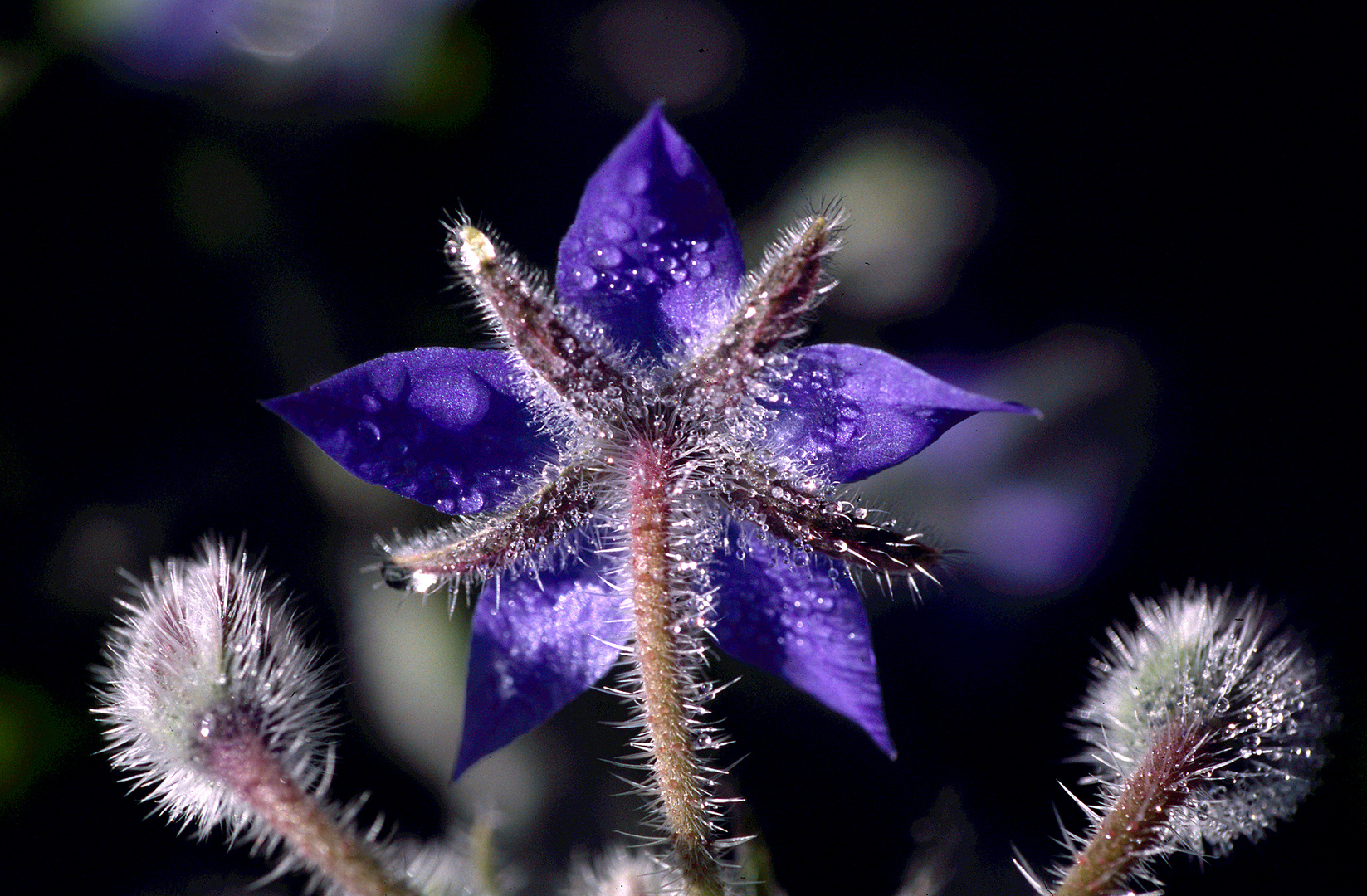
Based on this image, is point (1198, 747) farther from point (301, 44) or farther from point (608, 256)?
point (301, 44)

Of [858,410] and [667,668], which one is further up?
[858,410]

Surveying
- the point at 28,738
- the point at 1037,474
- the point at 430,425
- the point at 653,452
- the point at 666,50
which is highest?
the point at 666,50

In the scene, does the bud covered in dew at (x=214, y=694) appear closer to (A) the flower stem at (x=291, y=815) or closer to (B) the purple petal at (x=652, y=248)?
(A) the flower stem at (x=291, y=815)

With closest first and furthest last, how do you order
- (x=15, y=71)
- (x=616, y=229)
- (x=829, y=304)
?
(x=616, y=229) < (x=15, y=71) < (x=829, y=304)

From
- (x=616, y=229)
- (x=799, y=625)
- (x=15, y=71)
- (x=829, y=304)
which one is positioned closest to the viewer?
(x=616, y=229)

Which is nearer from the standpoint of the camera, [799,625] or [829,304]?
[799,625]

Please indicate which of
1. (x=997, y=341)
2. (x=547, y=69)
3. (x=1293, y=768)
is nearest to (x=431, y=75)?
(x=547, y=69)

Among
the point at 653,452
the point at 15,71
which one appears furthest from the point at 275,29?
the point at 653,452

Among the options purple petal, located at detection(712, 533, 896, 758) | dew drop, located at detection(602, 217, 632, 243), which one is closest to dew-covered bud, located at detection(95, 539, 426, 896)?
purple petal, located at detection(712, 533, 896, 758)
